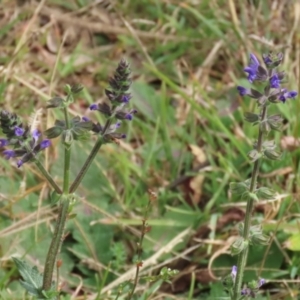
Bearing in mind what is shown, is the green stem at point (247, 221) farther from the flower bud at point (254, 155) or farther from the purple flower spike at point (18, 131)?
the purple flower spike at point (18, 131)

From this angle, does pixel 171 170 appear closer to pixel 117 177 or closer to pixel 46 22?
pixel 117 177

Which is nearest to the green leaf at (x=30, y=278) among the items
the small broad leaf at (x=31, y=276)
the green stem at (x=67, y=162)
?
the small broad leaf at (x=31, y=276)

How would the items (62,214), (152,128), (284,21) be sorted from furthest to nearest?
(284,21) < (152,128) < (62,214)

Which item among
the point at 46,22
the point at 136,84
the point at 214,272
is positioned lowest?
the point at 214,272

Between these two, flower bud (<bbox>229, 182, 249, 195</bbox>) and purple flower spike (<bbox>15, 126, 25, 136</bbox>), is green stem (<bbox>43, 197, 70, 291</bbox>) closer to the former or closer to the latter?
purple flower spike (<bbox>15, 126, 25, 136</bbox>)

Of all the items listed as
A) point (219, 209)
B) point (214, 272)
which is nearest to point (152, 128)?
point (219, 209)
